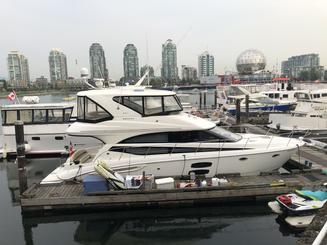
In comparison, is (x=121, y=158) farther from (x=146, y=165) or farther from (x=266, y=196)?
(x=266, y=196)

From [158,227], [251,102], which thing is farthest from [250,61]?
[158,227]

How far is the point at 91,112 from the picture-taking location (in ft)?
36.5

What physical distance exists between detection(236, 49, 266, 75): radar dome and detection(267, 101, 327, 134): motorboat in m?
84.9

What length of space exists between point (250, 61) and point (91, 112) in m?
102

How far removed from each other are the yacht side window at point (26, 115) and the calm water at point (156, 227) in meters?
8.25

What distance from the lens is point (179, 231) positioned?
929cm

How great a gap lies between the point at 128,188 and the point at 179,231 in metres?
1.98

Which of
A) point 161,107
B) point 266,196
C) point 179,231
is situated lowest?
point 179,231

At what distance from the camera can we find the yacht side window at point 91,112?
432 inches

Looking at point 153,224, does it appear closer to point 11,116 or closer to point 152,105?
point 152,105

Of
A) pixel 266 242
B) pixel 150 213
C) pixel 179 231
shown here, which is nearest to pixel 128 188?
pixel 150 213

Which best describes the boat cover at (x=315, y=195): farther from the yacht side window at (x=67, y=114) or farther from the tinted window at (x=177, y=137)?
the yacht side window at (x=67, y=114)

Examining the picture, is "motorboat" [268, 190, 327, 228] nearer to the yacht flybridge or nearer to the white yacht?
the yacht flybridge

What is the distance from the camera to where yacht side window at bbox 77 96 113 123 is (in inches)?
432
